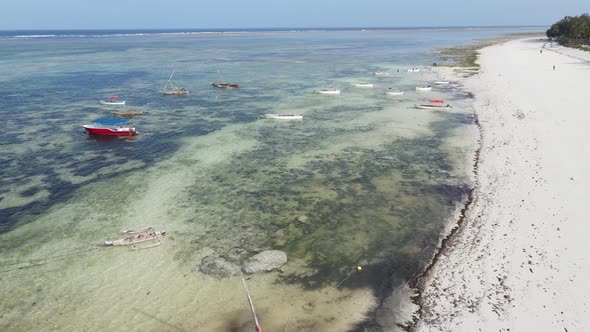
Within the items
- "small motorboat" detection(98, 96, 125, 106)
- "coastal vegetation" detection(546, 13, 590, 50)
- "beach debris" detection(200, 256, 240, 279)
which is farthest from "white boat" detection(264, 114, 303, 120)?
"coastal vegetation" detection(546, 13, 590, 50)

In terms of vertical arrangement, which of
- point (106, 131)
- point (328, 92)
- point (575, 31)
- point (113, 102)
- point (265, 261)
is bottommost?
point (265, 261)

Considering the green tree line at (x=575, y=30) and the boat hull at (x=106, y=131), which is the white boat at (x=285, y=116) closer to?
the boat hull at (x=106, y=131)

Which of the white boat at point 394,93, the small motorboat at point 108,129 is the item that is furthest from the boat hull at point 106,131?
the white boat at point 394,93

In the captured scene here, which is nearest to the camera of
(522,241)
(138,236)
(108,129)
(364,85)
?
(522,241)

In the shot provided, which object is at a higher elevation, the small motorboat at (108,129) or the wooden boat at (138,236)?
the small motorboat at (108,129)

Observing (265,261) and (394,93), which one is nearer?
(265,261)

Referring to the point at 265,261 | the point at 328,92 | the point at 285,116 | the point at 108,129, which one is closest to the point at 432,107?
the point at 328,92

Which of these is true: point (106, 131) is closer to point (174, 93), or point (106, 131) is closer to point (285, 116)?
point (285, 116)
